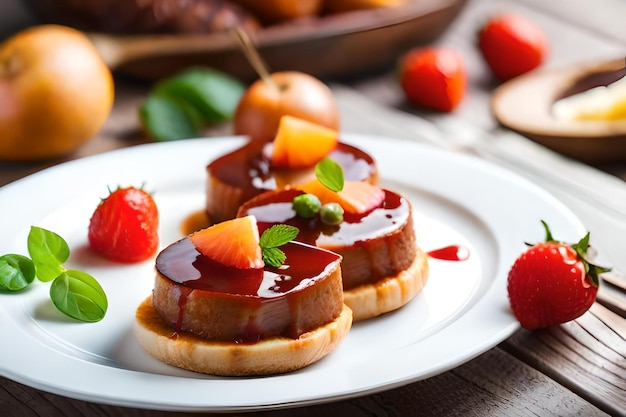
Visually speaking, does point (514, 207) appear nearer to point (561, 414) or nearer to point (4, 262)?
point (561, 414)

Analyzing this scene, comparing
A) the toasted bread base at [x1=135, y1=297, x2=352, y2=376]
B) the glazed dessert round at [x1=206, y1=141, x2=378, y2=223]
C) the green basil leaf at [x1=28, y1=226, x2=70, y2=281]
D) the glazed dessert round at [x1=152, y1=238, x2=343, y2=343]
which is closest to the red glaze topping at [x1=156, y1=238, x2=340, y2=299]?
the glazed dessert round at [x1=152, y1=238, x2=343, y2=343]

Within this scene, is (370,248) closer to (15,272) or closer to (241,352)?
(241,352)

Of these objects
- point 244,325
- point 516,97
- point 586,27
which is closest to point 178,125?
point 516,97

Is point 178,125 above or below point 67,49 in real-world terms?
below

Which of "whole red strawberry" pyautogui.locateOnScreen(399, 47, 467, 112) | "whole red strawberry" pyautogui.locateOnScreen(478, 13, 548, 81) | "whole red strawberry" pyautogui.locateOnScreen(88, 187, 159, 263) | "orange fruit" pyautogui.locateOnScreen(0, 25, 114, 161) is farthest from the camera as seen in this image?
"whole red strawberry" pyautogui.locateOnScreen(478, 13, 548, 81)

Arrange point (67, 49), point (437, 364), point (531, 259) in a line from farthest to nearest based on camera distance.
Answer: point (67, 49) → point (531, 259) → point (437, 364)

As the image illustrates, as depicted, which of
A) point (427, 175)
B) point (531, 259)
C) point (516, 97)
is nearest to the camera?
point (531, 259)

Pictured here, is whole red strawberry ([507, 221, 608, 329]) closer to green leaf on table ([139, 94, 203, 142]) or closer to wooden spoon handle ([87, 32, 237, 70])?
green leaf on table ([139, 94, 203, 142])

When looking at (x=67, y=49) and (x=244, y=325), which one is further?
(x=67, y=49)
